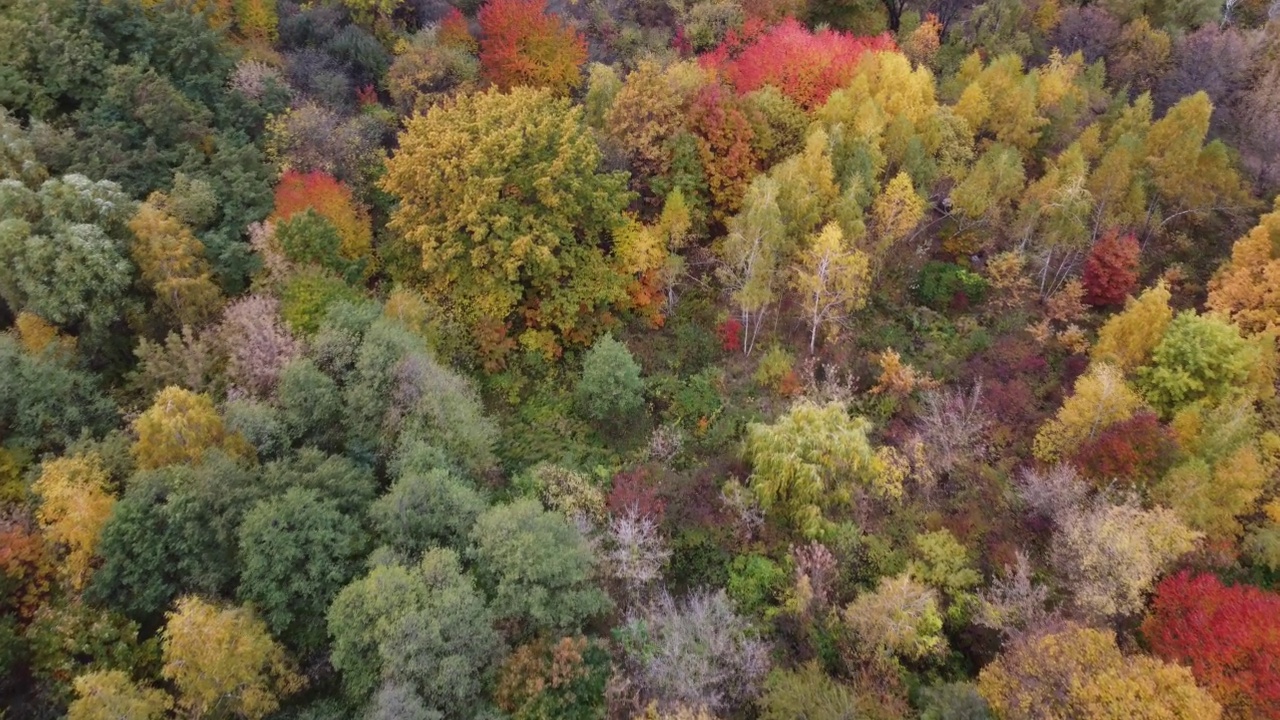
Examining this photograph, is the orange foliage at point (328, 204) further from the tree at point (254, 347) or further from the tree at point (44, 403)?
the tree at point (44, 403)

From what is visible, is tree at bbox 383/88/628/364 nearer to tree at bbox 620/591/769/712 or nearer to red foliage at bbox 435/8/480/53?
red foliage at bbox 435/8/480/53

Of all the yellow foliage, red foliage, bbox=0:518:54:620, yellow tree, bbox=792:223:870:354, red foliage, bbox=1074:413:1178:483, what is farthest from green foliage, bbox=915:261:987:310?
the yellow foliage

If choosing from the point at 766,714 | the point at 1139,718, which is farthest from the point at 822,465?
the point at 1139,718

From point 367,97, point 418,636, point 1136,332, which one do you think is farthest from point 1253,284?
point 367,97

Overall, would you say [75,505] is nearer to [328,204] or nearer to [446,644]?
[446,644]

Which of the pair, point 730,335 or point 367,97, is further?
point 367,97

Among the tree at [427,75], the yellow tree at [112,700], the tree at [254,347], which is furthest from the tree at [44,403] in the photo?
the tree at [427,75]
